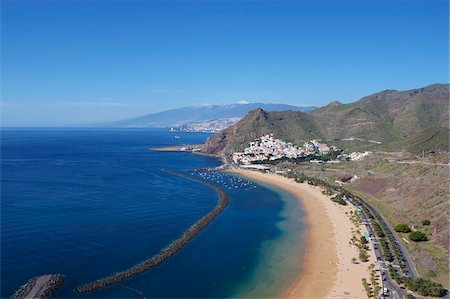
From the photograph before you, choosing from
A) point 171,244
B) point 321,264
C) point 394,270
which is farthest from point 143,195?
point 394,270

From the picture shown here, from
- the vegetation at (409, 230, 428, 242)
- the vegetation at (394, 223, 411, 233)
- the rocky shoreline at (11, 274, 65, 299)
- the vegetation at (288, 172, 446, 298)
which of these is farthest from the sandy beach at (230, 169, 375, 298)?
the rocky shoreline at (11, 274, 65, 299)

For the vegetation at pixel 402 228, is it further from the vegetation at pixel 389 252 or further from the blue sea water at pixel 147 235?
the blue sea water at pixel 147 235

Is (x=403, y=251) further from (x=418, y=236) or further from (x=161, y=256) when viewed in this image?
(x=161, y=256)

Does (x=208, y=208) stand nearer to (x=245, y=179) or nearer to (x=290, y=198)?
(x=290, y=198)

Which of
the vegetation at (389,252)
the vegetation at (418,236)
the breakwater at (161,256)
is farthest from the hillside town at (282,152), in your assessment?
the vegetation at (418,236)

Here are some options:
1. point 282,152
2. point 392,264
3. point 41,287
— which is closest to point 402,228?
point 392,264

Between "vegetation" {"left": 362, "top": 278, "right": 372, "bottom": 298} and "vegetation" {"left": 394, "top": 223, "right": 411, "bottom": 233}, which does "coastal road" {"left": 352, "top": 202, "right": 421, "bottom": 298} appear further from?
"vegetation" {"left": 362, "top": 278, "right": 372, "bottom": 298}
